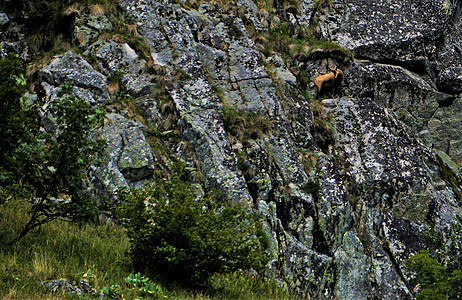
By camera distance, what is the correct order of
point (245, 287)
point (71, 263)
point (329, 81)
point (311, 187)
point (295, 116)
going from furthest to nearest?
point (329, 81)
point (295, 116)
point (311, 187)
point (245, 287)
point (71, 263)

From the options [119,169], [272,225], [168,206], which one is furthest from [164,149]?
[168,206]

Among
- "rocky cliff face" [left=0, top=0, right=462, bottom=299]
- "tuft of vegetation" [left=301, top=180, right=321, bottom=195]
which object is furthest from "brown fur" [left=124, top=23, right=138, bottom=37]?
"tuft of vegetation" [left=301, top=180, right=321, bottom=195]

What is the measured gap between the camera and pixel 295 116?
15328mm

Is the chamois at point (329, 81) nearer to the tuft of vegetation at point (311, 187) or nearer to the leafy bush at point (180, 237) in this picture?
the tuft of vegetation at point (311, 187)

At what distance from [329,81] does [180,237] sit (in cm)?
1238

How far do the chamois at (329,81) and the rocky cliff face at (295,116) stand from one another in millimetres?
344

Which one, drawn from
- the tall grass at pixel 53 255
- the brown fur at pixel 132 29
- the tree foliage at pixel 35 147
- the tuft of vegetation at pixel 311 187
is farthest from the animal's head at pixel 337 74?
the tree foliage at pixel 35 147

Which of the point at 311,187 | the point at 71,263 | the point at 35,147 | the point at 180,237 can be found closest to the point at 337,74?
the point at 311,187

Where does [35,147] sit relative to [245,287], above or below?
above

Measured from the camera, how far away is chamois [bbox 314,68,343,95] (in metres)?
17.5

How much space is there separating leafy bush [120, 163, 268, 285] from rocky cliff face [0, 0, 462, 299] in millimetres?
3792

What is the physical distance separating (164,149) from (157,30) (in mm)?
5607

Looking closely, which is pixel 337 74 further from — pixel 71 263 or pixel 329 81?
pixel 71 263

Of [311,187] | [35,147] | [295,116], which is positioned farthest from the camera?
[295,116]
